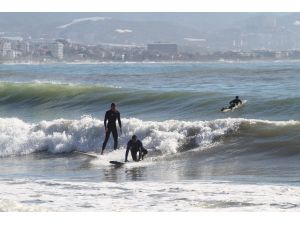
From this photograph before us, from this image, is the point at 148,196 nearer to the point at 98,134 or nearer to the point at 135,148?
the point at 135,148

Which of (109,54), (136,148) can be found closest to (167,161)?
(136,148)

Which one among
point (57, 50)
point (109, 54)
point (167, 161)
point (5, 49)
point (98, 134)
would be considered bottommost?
point (167, 161)

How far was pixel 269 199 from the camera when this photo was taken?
35.8 ft

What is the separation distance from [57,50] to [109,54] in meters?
13.0

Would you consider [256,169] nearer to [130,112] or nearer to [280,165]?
[280,165]

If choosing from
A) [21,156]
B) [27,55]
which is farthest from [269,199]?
[27,55]

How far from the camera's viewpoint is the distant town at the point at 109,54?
488 ft

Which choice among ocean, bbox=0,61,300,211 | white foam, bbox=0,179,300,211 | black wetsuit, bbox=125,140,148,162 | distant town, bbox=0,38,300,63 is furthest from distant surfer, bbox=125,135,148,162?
distant town, bbox=0,38,300,63

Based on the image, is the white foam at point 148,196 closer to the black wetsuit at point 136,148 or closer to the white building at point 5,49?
the black wetsuit at point 136,148

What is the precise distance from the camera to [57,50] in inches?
6339

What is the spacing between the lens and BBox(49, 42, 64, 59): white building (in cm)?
15875

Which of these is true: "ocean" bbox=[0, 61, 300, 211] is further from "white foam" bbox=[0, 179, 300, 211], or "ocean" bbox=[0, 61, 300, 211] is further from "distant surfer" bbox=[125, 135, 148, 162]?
"distant surfer" bbox=[125, 135, 148, 162]

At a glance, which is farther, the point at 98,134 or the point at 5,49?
the point at 5,49
